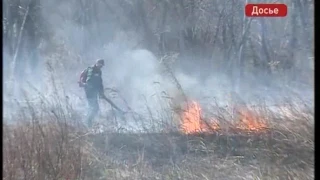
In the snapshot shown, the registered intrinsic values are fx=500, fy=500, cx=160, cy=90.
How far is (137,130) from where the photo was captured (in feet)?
10.9

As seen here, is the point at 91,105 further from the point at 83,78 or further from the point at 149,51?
the point at 149,51

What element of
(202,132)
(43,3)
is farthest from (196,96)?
(43,3)

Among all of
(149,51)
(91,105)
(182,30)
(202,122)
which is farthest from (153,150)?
(182,30)

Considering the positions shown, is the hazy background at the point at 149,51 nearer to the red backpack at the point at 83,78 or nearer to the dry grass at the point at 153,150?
the red backpack at the point at 83,78

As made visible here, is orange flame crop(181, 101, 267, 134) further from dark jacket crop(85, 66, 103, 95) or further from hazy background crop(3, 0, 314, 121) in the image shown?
dark jacket crop(85, 66, 103, 95)

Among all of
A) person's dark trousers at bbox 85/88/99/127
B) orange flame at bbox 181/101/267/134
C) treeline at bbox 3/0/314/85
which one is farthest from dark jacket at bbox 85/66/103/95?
orange flame at bbox 181/101/267/134

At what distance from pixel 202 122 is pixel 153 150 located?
0.38m

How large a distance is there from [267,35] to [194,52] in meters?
0.49

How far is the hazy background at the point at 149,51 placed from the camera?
329cm

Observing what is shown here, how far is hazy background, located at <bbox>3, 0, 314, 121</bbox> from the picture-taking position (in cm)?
329

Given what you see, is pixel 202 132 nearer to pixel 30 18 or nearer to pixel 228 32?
pixel 228 32

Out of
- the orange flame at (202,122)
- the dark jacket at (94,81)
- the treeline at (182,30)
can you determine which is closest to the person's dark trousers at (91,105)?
the dark jacket at (94,81)

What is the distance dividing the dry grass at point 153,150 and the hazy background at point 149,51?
0.52 feet

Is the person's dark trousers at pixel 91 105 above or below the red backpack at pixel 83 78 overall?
below
